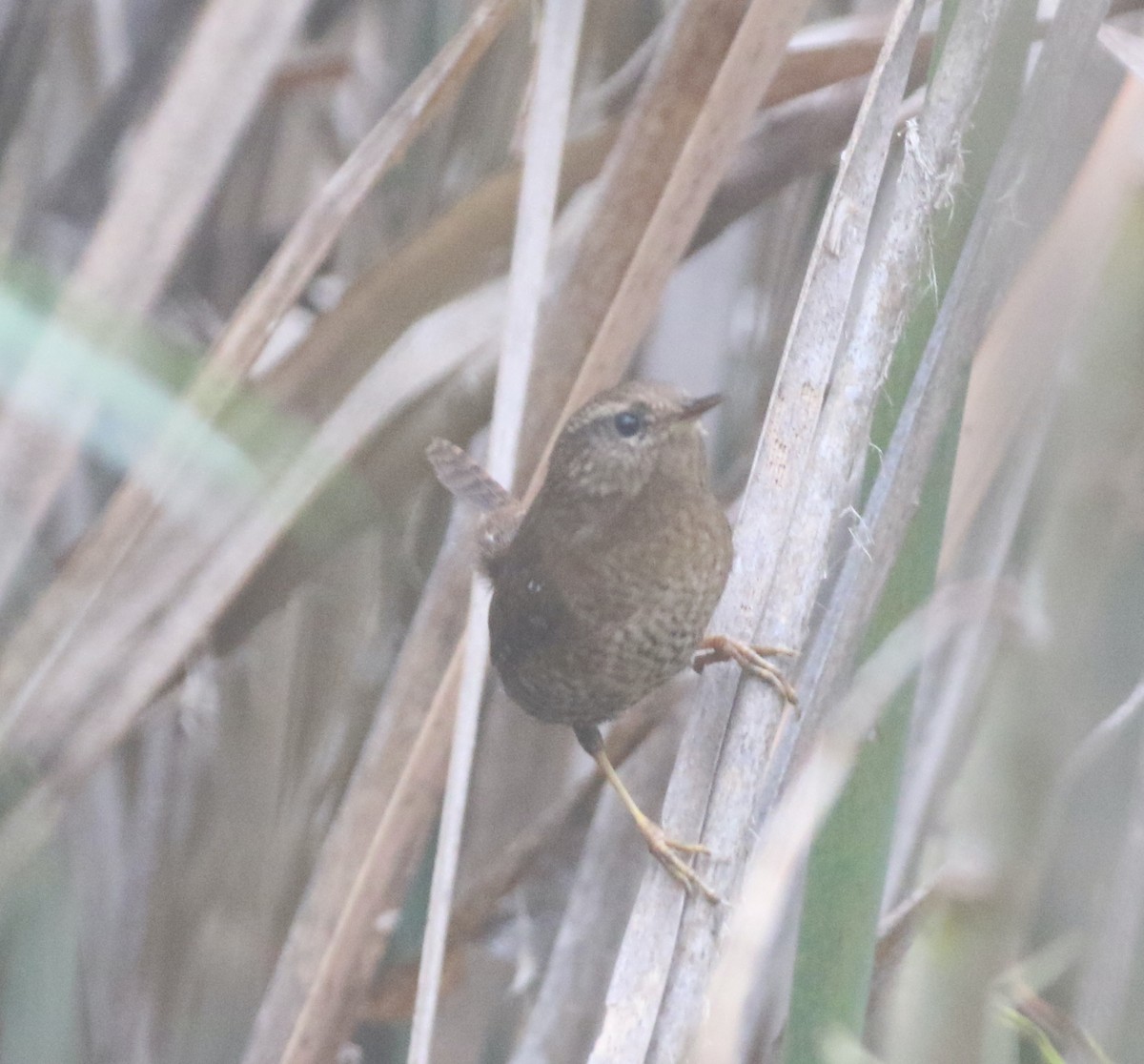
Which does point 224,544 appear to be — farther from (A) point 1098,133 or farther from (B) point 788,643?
(A) point 1098,133

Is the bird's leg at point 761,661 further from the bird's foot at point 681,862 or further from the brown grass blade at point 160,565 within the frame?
the brown grass blade at point 160,565

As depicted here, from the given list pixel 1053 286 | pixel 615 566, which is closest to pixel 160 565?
pixel 615 566

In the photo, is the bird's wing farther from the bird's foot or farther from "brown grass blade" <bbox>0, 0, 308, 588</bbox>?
the bird's foot

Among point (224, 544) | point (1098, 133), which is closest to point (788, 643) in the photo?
point (1098, 133)

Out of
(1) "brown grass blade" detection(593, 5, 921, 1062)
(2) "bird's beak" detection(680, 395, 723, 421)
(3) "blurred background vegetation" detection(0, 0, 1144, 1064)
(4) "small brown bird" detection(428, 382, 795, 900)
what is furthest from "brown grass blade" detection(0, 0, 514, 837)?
(1) "brown grass blade" detection(593, 5, 921, 1062)

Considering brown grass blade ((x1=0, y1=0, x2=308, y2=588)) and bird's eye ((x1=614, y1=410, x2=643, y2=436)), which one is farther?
brown grass blade ((x1=0, y1=0, x2=308, y2=588))
